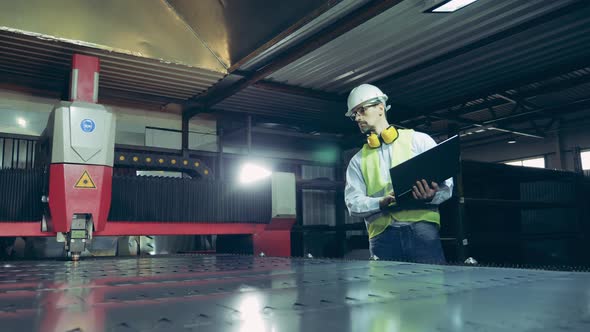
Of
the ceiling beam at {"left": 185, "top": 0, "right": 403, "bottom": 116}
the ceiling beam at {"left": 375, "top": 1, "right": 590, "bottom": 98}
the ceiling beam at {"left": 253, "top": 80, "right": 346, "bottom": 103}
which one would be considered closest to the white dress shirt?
the ceiling beam at {"left": 185, "top": 0, "right": 403, "bottom": 116}

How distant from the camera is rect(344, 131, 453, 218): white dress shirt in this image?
2.01 m

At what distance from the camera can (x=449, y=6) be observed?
3.04 meters

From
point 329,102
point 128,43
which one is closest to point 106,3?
point 128,43

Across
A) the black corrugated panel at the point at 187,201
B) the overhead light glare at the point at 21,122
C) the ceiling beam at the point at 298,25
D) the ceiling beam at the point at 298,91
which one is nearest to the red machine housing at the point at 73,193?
the black corrugated panel at the point at 187,201

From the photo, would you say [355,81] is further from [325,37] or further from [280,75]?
[325,37]

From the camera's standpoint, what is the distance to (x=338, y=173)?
25.5 feet

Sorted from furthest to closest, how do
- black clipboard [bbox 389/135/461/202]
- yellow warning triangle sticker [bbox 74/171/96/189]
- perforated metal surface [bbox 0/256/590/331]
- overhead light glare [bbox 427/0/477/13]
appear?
overhead light glare [bbox 427/0/477/13], yellow warning triangle sticker [bbox 74/171/96/189], black clipboard [bbox 389/135/461/202], perforated metal surface [bbox 0/256/590/331]

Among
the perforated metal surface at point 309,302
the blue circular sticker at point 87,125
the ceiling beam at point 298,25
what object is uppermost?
the ceiling beam at point 298,25

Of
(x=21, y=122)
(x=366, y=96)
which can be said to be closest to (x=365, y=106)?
(x=366, y=96)

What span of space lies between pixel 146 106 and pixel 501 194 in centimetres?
429

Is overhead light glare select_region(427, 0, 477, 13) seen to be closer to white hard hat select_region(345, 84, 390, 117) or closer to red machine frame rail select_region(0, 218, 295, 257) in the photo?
white hard hat select_region(345, 84, 390, 117)

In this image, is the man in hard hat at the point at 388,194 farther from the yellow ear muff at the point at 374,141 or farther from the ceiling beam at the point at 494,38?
the ceiling beam at the point at 494,38

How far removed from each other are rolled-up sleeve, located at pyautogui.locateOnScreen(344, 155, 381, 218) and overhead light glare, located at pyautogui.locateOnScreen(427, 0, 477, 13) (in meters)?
1.43

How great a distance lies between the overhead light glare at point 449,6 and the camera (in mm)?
2943
